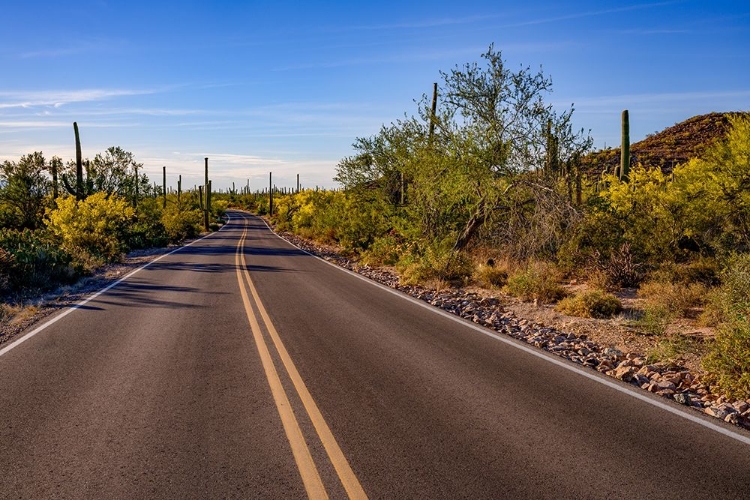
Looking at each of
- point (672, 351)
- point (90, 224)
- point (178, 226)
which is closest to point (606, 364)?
point (672, 351)

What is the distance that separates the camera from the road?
160 inches

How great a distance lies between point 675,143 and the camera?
57750 mm

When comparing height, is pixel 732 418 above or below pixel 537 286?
below

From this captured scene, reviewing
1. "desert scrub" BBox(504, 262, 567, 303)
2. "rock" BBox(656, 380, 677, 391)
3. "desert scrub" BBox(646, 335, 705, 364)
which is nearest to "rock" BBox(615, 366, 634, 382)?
"rock" BBox(656, 380, 677, 391)

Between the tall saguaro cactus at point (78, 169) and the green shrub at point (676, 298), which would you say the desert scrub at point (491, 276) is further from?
the tall saguaro cactus at point (78, 169)

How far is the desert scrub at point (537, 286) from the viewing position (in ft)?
40.1

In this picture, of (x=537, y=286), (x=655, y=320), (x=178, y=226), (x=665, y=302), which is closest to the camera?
(x=655, y=320)

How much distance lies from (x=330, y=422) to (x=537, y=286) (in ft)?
27.3

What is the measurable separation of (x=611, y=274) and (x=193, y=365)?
384 inches

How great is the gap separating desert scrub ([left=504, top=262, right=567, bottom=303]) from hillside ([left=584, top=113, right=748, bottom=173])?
35.9 m

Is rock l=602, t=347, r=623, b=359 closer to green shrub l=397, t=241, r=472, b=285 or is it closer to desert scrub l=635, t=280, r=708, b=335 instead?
desert scrub l=635, t=280, r=708, b=335

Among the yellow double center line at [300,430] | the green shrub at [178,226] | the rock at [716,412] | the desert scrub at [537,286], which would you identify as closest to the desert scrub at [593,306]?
the desert scrub at [537,286]

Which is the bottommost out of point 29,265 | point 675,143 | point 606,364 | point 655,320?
point 606,364

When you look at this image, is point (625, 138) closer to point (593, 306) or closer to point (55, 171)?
point (593, 306)
